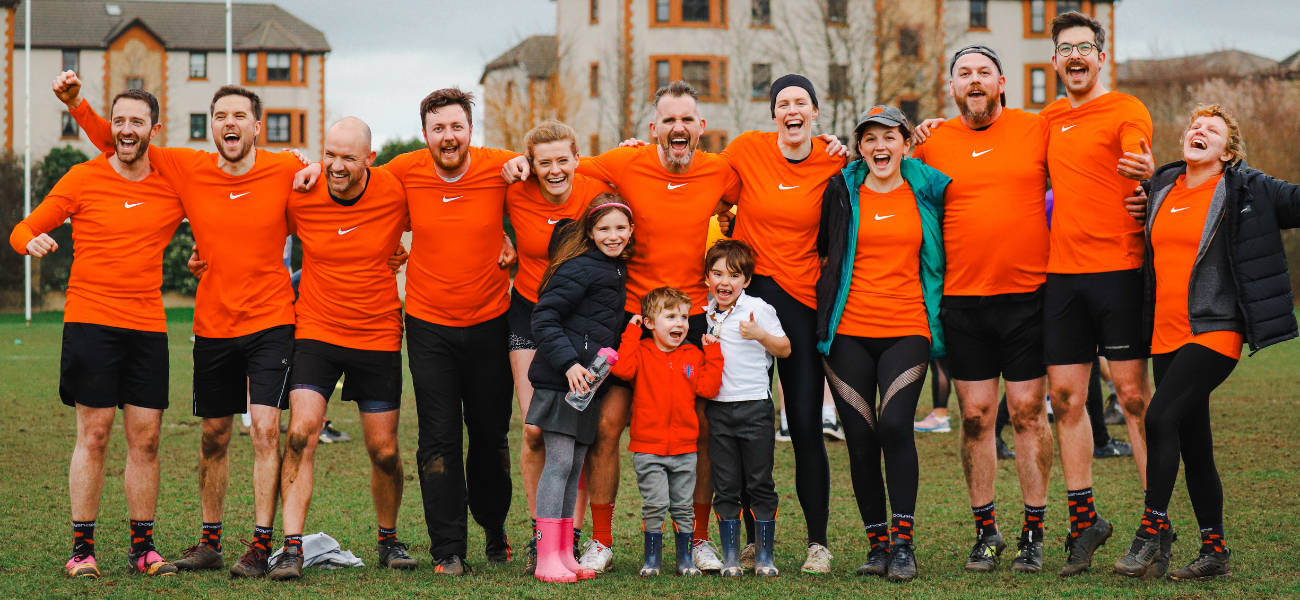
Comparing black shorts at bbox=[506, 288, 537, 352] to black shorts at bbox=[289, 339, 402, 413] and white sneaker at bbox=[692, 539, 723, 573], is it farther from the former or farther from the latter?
white sneaker at bbox=[692, 539, 723, 573]

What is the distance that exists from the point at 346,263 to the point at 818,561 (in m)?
2.82

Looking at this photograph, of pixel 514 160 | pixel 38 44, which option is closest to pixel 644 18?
pixel 38 44

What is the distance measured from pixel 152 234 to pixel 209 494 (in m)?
1.37

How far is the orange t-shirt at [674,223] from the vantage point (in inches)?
212

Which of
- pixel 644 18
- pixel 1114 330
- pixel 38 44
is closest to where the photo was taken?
pixel 1114 330

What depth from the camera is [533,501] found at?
221 inches

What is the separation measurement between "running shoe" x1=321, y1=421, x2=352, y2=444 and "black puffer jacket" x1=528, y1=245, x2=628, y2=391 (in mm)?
5471

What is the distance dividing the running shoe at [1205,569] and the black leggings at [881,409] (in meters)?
1.26

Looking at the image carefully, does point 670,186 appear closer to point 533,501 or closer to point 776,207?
point 776,207

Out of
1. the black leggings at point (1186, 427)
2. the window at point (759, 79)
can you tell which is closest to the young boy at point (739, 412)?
the black leggings at point (1186, 427)

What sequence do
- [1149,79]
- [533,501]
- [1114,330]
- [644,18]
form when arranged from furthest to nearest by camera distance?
1. [1149,79]
2. [644,18]
3. [533,501]
4. [1114,330]

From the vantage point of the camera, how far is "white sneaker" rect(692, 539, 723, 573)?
17.3ft

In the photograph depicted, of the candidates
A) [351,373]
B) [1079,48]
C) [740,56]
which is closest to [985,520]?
[1079,48]

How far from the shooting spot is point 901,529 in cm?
503
